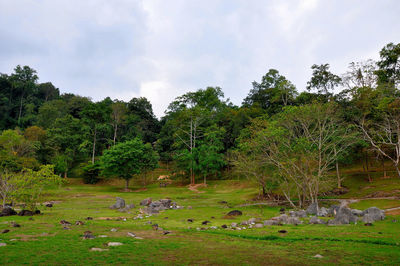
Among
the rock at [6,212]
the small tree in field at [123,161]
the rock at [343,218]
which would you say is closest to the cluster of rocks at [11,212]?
the rock at [6,212]

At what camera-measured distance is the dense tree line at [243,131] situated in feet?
97.0

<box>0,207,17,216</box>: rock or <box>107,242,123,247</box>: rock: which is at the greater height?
<box>107,242,123,247</box>: rock

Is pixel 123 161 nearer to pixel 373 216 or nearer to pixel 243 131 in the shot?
pixel 243 131

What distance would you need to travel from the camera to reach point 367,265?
9.05 m

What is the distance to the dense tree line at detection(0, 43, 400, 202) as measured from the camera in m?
29.6

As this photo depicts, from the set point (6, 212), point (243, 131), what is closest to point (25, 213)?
point (6, 212)

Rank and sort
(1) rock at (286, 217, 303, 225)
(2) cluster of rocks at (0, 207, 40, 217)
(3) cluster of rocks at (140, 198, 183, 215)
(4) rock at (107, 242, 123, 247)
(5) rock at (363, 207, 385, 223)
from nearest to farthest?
1. (4) rock at (107, 242, 123, 247)
2. (1) rock at (286, 217, 303, 225)
3. (5) rock at (363, 207, 385, 223)
4. (2) cluster of rocks at (0, 207, 40, 217)
5. (3) cluster of rocks at (140, 198, 183, 215)

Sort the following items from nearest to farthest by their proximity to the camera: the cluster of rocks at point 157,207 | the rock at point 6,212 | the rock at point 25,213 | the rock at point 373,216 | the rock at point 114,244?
the rock at point 114,244 → the rock at point 373,216 → the rock at point 6,212 → the rock at point 25,213 → the cluster of rocks at point 157,207

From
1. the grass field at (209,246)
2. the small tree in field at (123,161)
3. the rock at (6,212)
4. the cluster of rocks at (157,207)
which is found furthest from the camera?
the small tree in field at (123,161)

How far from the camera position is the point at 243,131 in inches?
1992

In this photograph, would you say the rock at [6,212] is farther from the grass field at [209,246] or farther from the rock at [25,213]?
the grass field at [209,246]

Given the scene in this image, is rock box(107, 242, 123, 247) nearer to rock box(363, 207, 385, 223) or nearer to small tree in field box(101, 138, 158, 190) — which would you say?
rock box(363, 207, 385, 223)

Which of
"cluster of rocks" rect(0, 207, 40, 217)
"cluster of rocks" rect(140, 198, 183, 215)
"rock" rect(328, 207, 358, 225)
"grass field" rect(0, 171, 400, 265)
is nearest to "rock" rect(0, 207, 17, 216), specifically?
"cluster of rocks" rect(0, 207, 40, 217)

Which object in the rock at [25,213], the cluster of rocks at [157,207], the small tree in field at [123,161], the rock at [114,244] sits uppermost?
the small tree in field at [123,161]
